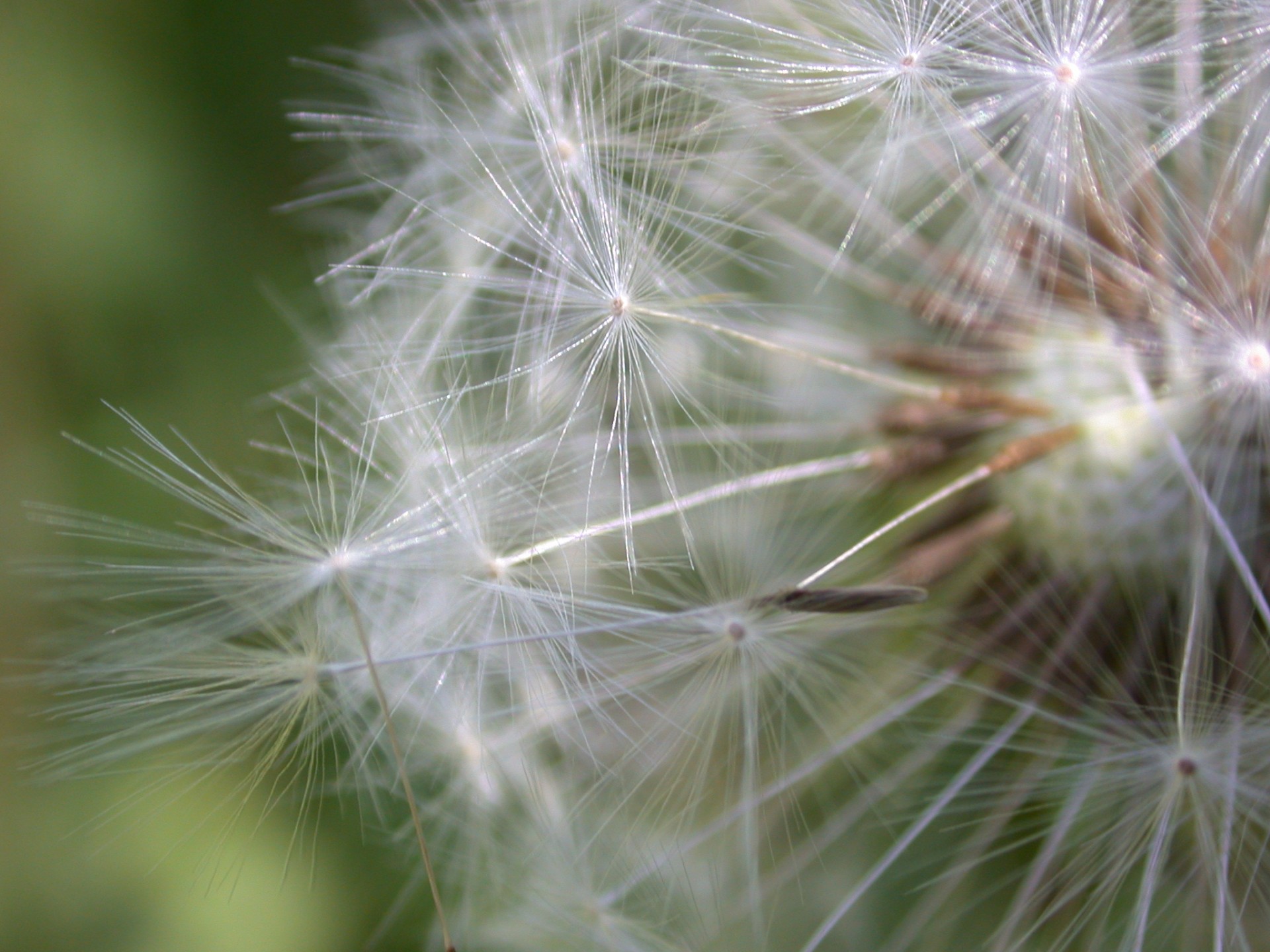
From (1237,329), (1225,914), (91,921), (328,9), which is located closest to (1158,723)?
(1225,914)

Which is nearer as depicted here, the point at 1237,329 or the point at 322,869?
the point at 1237,329

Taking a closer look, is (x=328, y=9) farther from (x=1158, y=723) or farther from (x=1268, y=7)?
(x=1158, y=723)

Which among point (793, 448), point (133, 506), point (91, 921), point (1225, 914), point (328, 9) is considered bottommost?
point (91, 921)

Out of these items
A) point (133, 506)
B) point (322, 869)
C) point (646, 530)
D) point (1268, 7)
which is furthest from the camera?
point (133, 506)

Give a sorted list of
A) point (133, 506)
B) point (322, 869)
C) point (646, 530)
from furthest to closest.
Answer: point (133, 506) < point (322, 869) < point (646, 530)

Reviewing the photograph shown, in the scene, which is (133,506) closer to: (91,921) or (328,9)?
(91,921)

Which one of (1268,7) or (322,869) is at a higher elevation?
(1268,7)
